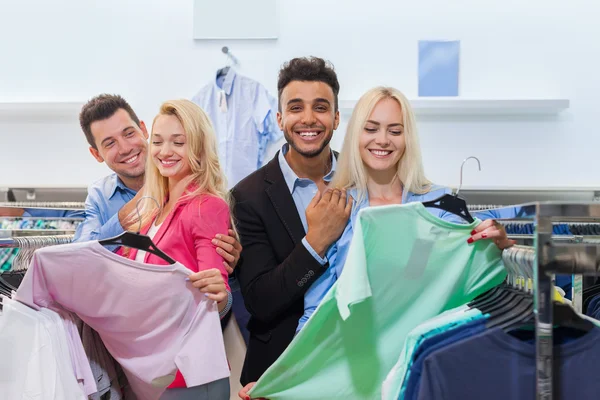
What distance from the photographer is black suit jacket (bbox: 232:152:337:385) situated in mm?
1725

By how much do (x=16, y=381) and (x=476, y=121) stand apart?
2.86 m

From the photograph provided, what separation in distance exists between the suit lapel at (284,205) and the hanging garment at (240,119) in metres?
1.48

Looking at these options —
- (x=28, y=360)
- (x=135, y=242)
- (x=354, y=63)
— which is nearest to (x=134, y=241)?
(x=135, y=242)

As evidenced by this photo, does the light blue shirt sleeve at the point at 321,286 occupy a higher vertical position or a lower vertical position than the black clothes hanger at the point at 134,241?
lower

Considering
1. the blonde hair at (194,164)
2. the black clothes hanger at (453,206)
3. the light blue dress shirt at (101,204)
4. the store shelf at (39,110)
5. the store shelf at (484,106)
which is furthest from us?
the store shelf at (39,110)

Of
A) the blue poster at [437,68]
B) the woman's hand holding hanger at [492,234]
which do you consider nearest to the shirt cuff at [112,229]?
the woman's hand holding hanger at [492,234]

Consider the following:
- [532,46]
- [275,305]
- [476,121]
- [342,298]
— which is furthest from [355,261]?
[532,46]

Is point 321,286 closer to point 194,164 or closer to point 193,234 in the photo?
point 193,234

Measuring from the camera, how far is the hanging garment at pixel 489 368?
1.14 meters

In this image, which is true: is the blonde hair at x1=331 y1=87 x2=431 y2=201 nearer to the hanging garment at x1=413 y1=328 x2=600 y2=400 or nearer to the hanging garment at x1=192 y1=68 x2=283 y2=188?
the hanging garment at x1=413 y1=328 x2=600 y2=400

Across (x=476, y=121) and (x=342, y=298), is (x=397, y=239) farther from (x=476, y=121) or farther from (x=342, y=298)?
(x=476, y=121)

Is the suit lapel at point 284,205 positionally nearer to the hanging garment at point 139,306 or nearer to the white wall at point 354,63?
the hanging garment at point 139,306

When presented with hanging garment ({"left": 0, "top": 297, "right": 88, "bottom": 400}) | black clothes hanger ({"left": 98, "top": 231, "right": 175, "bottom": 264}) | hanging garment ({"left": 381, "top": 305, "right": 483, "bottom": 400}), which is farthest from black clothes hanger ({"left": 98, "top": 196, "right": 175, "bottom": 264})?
hanging garment ({"left": 381, "top": 305, "right": 483, "bottom": 400})

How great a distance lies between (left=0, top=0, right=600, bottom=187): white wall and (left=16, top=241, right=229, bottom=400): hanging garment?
214 centimetres
